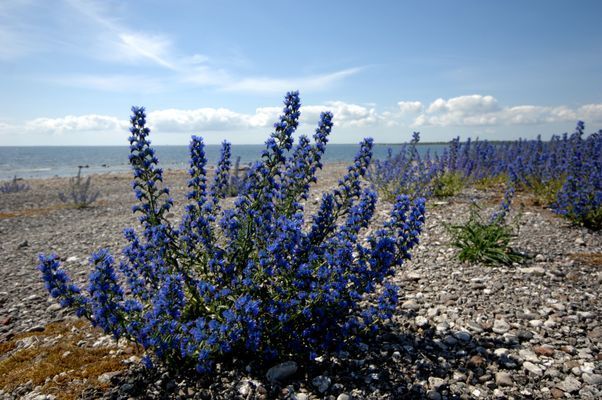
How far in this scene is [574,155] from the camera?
30.9ft

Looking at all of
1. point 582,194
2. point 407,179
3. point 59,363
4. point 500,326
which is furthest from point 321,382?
point 407,179

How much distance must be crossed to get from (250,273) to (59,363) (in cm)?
225

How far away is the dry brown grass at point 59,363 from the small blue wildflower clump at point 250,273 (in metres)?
0.62

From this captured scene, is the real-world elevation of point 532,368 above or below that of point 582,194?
below

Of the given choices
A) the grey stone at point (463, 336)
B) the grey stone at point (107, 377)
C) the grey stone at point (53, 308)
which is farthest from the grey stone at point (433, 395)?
the grey stone at point (53, 308)

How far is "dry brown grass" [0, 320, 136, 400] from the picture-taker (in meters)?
3.51

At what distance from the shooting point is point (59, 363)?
389 cm

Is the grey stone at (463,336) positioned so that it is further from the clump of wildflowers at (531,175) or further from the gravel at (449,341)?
the clump of wildflowers at (531,175)

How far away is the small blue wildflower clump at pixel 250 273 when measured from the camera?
3.23 m

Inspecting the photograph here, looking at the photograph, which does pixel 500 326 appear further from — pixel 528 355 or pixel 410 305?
pixel 410 305

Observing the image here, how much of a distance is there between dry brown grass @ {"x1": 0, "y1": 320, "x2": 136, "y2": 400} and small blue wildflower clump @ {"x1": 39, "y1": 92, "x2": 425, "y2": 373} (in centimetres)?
62

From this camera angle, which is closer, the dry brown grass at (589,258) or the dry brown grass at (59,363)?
the dry brown grass at (59,363)

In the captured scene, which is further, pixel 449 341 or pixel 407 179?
pixel 407 179

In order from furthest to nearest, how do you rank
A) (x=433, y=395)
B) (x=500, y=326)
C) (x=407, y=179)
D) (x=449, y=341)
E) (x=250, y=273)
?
(x=407, y=179) < (x=500, y=326) < (x=449, y=341) < (x=250, y=273) < (x=433, y=395)
